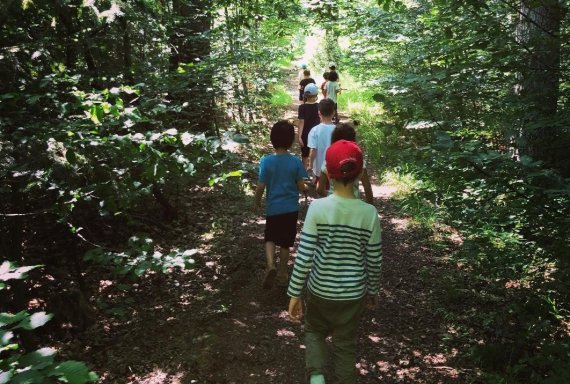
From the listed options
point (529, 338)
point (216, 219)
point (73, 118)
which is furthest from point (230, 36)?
point (529, 338)

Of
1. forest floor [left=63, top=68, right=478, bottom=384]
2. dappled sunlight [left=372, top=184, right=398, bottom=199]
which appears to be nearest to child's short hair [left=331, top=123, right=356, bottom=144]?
forest floor [left=63, top=68, right=478, bottom=384]

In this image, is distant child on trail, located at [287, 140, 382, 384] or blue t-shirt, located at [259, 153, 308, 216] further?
blue t-shirt, located at [259, 153, 308, 216]

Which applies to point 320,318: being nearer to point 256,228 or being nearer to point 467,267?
point 467,267

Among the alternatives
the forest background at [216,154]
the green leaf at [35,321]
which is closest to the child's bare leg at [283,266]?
the forest background at [216,154]

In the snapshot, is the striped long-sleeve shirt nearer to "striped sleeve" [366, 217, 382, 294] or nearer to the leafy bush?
"striped sleeve" [366, 217, 382, 294]

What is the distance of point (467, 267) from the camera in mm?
6207

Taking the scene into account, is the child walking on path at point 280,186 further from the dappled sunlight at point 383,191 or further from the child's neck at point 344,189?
the dappled sunlight at point 383,191

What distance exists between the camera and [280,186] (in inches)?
200

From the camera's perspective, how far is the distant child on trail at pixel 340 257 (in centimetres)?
307

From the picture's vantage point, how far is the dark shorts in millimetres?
5191

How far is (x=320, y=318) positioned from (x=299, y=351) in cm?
153

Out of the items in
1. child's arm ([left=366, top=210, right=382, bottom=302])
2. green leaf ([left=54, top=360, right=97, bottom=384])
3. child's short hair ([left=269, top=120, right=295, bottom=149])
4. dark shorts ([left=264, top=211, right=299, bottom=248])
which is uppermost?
child's short hair ([left=269, top=120, right=295, bottom=149])

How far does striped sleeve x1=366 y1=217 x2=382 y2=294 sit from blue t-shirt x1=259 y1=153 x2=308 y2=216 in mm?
2017

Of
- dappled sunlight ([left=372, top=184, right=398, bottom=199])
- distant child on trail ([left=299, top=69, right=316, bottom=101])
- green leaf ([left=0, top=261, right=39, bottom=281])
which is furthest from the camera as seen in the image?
distant child on trail ([left=299, top=69, right=316, bottom=101])
